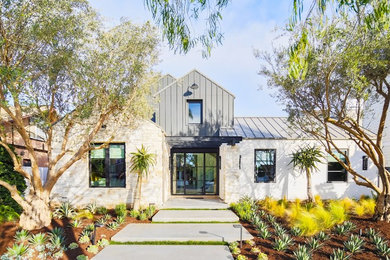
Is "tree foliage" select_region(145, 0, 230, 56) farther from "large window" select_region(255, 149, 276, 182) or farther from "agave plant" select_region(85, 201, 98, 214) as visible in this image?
"large window" select_region(255, 149, 276, 182)

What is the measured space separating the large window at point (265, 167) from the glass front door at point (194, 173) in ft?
7.76

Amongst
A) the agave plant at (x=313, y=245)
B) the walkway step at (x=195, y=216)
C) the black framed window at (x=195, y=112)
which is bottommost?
the walkway step at (x=195, y=216)

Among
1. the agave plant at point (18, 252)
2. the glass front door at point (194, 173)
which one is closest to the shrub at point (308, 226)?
the glass front door at point (194, 173)

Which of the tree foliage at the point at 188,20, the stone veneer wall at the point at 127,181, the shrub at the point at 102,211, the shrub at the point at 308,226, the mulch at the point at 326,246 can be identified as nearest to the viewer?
the tree foliage at the point at 188,20

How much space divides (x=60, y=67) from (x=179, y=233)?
20.2 feet

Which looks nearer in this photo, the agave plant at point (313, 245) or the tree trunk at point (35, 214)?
the agave plant at point (313, 245)

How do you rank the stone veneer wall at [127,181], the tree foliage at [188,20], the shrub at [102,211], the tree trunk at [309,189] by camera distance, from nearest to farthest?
1. the tree foliage at [188,20]
2. the shrub at [102,211]
3. the stone veneer wall at [127,181]
4. the tree trunk at [309,189]

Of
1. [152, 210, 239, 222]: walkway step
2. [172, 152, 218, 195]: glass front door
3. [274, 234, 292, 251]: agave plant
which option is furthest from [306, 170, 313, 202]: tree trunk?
[274, 234, 292, 251]: agave plant

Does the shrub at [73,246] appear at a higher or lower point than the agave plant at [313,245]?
lower

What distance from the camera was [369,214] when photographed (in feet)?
27.4

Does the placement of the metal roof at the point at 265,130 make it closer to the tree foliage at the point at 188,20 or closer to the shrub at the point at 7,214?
the tree foliage at the point at 188,20

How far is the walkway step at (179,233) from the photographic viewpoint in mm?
6426

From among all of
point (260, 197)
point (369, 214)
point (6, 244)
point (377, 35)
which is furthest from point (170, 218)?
point (377, 35)

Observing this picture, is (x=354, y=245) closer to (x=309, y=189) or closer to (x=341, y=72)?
(x=341, y=72)
